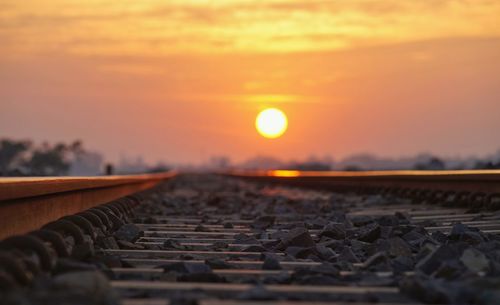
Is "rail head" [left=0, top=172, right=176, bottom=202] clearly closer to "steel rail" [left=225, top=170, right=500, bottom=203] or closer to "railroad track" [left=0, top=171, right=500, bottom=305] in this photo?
"railroad track" [left=0, top=171, right=500, bottom=305]

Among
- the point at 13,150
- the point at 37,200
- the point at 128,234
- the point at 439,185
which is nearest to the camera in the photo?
the point at 37,200

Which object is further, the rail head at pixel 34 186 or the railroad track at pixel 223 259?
the rail head at pixel 34 186

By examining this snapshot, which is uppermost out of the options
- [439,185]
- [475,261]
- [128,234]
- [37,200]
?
[439,185]

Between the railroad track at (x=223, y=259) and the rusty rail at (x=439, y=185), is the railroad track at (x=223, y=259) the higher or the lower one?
the lower one

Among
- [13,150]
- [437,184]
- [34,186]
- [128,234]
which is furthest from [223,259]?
[13,150]

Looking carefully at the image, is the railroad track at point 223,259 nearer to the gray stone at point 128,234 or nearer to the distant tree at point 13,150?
the gray stone at point 128,234

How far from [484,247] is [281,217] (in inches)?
185

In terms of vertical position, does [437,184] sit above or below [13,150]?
below

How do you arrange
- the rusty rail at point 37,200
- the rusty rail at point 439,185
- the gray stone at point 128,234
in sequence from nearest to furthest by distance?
the rusty rail at point 37,200 → the gray stone at point 128,234 → the rusty rail at point 439,185

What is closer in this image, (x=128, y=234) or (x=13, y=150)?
(x=128, y=234)

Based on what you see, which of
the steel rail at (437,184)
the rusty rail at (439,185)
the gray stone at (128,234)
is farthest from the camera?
the steel rail at (437,184)

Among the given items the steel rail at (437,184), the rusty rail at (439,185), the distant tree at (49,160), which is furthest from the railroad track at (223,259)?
the distant tree at (49,160)

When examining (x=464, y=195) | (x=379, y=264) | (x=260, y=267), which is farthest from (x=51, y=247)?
(x=464, y=195)

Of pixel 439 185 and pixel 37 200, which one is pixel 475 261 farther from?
pixel 439 185
